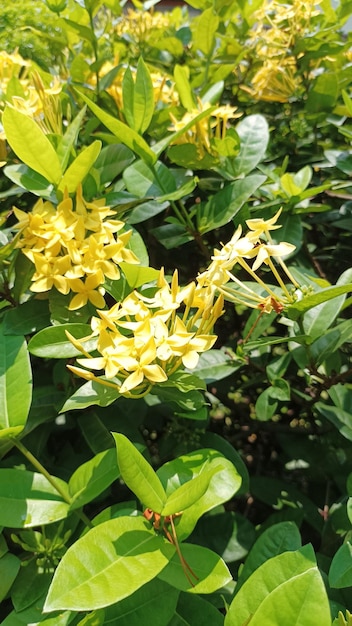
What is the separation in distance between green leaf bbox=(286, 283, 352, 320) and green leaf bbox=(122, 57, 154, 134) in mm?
534

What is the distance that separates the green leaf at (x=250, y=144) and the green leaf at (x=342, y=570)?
2.57 feet

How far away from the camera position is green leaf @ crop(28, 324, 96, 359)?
960 mm

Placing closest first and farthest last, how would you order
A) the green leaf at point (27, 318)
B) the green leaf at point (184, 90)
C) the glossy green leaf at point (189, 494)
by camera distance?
the glossy green leaf at point (189, 494), the green leaf at point (27, 318), the green leaf at point (184, 90)

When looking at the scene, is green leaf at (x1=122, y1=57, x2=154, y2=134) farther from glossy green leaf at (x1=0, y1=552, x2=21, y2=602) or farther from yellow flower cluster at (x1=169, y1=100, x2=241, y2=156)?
glossy green leaf at (x1=0, y1=552, x2=21, y2=602)

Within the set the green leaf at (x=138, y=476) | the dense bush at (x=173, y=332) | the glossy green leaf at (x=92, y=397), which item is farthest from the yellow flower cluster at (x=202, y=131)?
the green leaf at (x=138, y=476)

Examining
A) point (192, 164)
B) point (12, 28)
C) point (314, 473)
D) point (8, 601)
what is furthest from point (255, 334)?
point (12, 28)

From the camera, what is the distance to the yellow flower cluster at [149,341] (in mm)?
850

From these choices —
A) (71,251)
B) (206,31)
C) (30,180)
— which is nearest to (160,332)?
(71,251)

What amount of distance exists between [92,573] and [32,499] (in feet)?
0.84

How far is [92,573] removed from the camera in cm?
76

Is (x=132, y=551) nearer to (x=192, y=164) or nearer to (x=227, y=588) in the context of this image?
(x=227, y=588)

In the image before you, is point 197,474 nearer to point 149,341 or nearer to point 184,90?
point 149,341

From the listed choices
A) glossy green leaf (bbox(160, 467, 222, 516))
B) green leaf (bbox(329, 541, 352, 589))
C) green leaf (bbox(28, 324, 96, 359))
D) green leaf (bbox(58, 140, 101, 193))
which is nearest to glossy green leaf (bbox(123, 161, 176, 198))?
green leaf (bbox(58, 140, 101, 193))

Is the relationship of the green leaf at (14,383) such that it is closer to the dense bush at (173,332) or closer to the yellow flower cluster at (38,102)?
the dense bush at (173,332)
